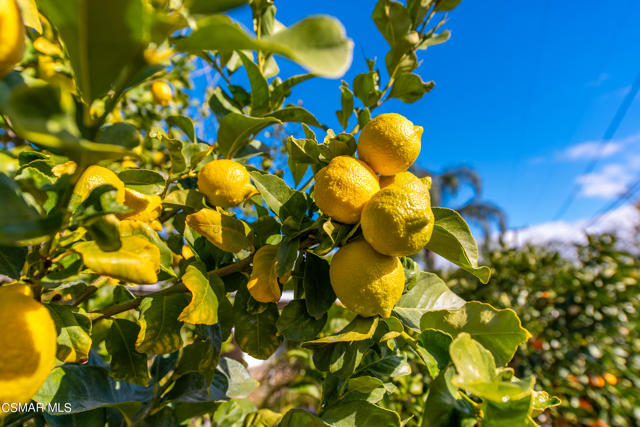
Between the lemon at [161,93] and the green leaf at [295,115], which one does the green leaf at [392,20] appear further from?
the lemon at [161,93]

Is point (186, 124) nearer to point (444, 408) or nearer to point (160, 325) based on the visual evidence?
point (160, 325)

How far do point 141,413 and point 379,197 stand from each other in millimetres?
702

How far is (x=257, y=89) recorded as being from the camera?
30.3 inches

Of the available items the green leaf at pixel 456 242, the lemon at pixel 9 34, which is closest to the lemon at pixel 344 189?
the green leaf at pixel 456 242

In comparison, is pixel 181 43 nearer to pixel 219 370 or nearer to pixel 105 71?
pixel 105 71

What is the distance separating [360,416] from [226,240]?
326mm

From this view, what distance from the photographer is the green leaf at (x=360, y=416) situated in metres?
0.47

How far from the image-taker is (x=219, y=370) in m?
0.82

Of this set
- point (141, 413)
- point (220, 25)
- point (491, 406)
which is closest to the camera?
point (220, 25)

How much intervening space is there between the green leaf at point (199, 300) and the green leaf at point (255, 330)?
10 centimetres

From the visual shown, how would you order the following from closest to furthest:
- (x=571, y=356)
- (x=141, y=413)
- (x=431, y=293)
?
(x=431, y=293)
(x=141, y=413)
(x=571, y=356)

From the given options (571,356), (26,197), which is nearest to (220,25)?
(26,197)

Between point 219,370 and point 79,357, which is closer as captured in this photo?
point 79,357

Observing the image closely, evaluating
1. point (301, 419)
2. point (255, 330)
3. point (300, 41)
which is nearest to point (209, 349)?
point (255, 330)
